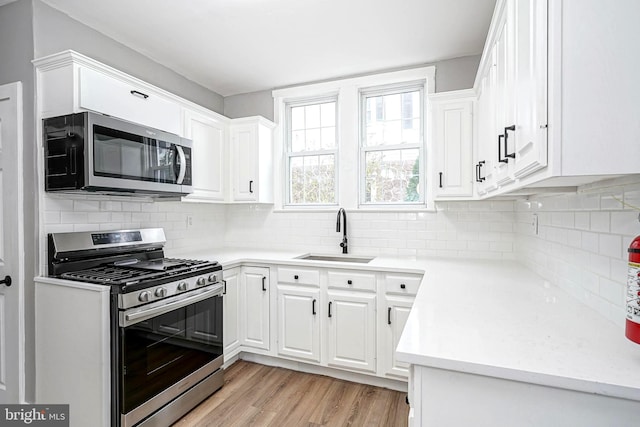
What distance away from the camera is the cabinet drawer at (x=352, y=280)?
8.08ft

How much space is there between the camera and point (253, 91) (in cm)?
359

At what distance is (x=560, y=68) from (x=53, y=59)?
2501 mm

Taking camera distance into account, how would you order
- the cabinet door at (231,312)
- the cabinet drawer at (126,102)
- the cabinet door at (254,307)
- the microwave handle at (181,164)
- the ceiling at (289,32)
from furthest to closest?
the cabinet door at (254,307) < the cabinet door at (231,312) < the microwave handle at (181,164) < the ceiling at (289,32) < the cabinet drawer at (126,102)

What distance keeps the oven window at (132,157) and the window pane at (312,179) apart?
1.35 m

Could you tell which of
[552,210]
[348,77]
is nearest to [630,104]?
[552,210]

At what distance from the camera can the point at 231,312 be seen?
9.01 ft

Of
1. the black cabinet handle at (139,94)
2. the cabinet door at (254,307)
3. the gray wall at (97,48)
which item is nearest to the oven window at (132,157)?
the black cabinet handle at (139,94)

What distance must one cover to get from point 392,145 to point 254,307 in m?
1.96

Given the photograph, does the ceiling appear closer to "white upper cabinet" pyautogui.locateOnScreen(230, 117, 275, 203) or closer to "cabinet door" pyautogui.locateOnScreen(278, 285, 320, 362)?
"white upper cabinet" pyautogui.locateOnScreen(230, 117, 275, 203)

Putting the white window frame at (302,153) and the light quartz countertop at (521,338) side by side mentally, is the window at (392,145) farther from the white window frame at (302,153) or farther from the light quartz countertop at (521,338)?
the light quartz countertop at (521,338)

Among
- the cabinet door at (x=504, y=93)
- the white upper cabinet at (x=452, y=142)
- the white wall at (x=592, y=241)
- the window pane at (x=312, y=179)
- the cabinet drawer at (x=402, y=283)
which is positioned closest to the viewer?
the white wall at (x=592, y=241)

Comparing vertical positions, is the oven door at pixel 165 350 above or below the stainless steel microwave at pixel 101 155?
below

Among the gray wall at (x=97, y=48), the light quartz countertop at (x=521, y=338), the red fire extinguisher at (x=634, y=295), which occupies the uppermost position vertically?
the gray wall at (x=97, y=48)

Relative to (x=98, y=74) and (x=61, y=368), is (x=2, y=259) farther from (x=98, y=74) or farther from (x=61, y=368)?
(x=98, y=74)
